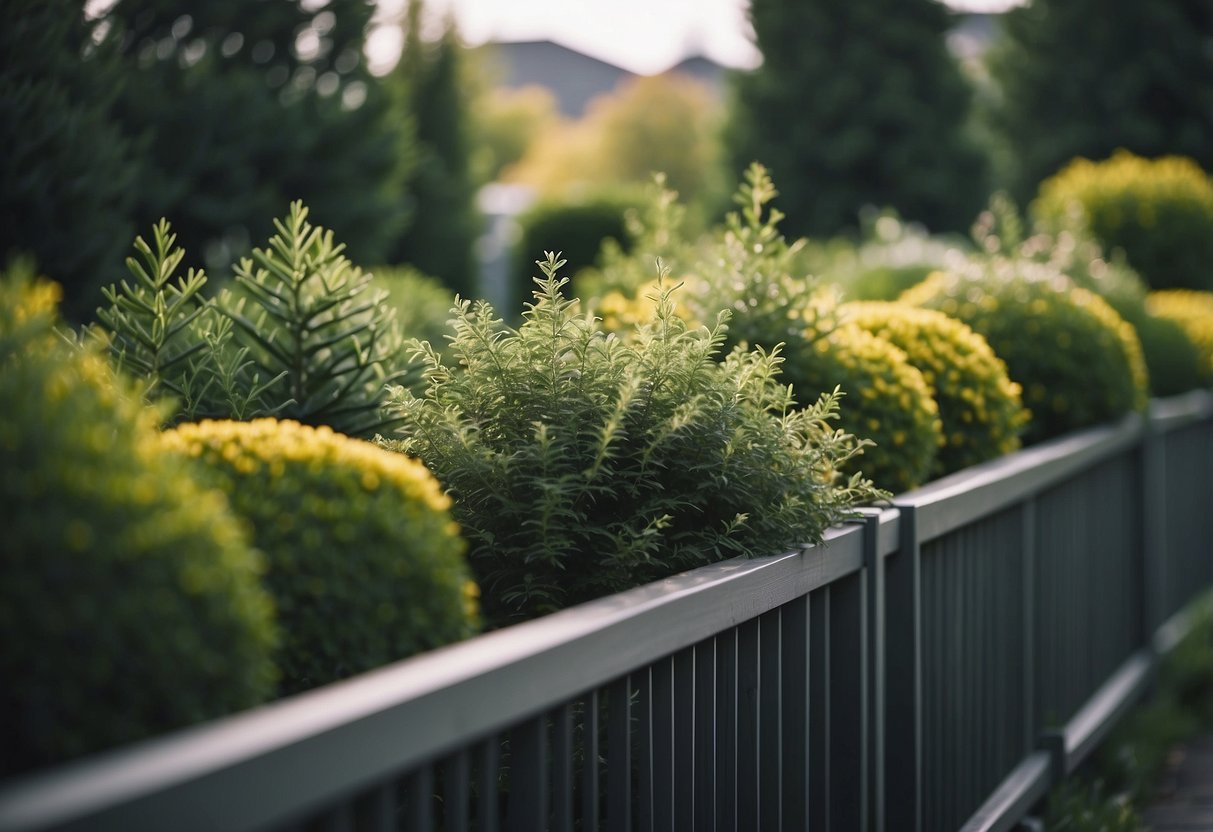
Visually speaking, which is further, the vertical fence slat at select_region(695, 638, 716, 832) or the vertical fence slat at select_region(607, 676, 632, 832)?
the vertical fence slat at select_region(695, 638, 716, 832)

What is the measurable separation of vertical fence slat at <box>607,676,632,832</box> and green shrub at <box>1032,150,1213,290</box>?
11.1 m

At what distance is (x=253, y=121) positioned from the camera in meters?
10.8

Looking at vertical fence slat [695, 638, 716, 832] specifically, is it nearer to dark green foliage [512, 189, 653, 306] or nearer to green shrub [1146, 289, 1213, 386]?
green shrub [1146, 289, 1213, 386]

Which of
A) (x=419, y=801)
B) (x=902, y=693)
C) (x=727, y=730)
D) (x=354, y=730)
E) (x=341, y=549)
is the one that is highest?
(x=341, y=549)

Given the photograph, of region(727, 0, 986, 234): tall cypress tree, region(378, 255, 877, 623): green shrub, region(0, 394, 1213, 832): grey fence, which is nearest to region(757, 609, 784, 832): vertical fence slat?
region(0, 394, 1213, 832): grey fence

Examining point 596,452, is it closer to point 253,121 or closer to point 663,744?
point 663,744

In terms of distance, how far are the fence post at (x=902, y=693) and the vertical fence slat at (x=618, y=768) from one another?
1.33 metres

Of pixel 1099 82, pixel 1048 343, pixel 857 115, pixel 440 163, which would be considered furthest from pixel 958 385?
pixel 1099 82

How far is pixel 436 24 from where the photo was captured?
1019 inches

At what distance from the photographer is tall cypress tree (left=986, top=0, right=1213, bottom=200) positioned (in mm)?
24703

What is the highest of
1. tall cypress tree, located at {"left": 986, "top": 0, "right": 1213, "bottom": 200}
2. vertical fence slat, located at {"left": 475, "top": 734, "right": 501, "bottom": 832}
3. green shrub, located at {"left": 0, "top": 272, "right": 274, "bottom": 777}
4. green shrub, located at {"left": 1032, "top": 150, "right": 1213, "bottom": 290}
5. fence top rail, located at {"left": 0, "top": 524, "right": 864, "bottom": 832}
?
tall cypress tree, located at {"left": 986, "top": 0, "right": 1213, "bottom": 200}

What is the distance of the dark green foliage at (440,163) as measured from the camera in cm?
2162

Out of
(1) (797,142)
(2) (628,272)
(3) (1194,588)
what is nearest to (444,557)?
(2) (628,272)

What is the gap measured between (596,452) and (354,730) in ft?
4.04
